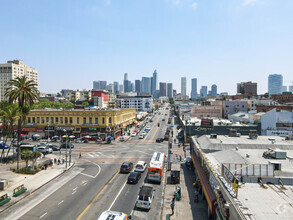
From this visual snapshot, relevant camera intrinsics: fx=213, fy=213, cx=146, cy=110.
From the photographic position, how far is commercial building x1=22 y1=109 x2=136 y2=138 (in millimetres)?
66125

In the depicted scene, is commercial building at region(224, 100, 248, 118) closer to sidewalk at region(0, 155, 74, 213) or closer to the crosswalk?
the crosswalk

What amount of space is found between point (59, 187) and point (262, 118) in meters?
58.5

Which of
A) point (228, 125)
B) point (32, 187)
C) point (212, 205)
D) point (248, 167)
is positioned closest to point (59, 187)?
point (32, 187)

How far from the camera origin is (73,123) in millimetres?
67188

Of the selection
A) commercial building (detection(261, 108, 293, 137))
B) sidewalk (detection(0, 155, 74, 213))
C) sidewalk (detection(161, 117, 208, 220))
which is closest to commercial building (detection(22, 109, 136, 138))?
sidewalk (detection(0, 155, 74, 213))

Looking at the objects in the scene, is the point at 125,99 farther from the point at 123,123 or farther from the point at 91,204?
the point at 91,204

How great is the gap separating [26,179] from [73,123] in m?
36.4

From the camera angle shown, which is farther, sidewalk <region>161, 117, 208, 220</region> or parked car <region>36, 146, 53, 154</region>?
parked car <region>36, 146, 53, 154</region>

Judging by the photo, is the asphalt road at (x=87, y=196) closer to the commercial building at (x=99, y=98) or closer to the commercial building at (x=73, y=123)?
the commercial building at (x=73, y=123)

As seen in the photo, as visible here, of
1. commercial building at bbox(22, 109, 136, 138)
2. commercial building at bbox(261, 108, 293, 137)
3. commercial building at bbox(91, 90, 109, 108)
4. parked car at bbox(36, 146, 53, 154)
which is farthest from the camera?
commercial building at bbox(91, 90, 109, 108)

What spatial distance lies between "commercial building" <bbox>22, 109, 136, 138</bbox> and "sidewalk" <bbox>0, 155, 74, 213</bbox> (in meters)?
27.0

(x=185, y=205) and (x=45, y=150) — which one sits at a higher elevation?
(x=45, y=150)

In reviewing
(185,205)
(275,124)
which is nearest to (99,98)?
(275,124)

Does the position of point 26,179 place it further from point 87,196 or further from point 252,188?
point 252,188
